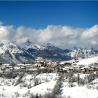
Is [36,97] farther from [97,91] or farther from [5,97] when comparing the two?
[97,91]

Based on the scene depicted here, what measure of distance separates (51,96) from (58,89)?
280 inches

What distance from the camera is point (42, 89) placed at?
76.2 metres

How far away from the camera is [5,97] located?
2539 inches

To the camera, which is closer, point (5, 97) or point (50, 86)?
point (5, 97)

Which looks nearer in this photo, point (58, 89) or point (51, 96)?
point (51, 96)

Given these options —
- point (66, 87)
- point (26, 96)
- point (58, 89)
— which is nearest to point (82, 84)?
point (66, 87)

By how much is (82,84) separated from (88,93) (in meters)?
12.1

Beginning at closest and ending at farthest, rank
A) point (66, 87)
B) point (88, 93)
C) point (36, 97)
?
point (36, 97), point (88, 93), point (66, 87)

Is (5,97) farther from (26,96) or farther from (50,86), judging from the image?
(50,86)

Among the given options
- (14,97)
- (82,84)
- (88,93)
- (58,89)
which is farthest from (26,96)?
(82,84)

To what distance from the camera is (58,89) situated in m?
69.8

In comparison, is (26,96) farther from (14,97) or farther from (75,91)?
(75,91)

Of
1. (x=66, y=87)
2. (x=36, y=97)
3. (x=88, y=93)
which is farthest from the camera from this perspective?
(x=66, y=87)

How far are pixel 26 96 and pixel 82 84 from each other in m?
17.4
